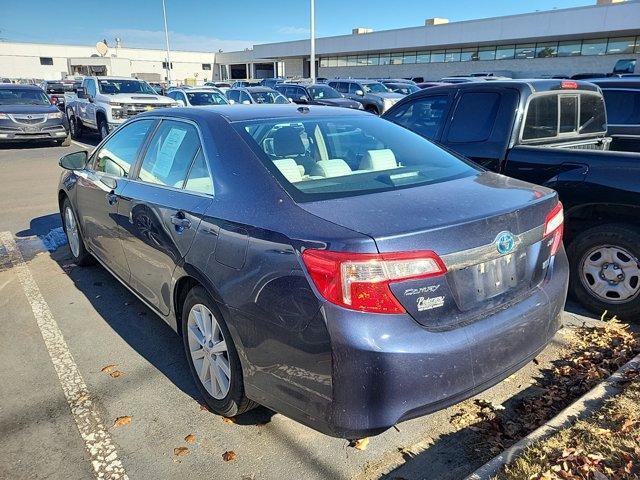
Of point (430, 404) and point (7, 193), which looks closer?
point (430, 404)

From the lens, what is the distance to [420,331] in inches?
82.7

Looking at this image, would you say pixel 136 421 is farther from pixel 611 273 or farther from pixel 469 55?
pixel 469 55

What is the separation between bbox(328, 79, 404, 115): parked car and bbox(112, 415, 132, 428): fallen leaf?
16.5 metres

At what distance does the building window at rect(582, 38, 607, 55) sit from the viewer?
37812 mm

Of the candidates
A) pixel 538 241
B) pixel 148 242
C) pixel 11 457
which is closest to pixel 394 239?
pixel 538 241

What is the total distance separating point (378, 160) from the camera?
315 cm

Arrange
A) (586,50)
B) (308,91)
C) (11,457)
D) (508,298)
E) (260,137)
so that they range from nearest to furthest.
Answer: (508,298) → (11,457) → (260,137) → (308,91) → (586,50)

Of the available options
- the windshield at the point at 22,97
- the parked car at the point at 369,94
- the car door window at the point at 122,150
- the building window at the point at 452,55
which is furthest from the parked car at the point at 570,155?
the building window at the point at 452,55

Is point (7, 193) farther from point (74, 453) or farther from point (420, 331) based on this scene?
point (420, 331)

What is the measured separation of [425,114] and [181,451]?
4237 mm

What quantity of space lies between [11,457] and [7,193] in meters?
8.09

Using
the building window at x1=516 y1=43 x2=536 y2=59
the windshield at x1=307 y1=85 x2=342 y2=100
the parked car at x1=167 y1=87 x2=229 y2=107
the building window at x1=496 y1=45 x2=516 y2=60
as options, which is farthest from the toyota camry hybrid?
the building window at x1=496 y1=45 x2=516 y2=60

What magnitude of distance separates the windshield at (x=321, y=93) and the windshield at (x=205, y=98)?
534 cm

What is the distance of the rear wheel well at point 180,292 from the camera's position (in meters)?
2.94
